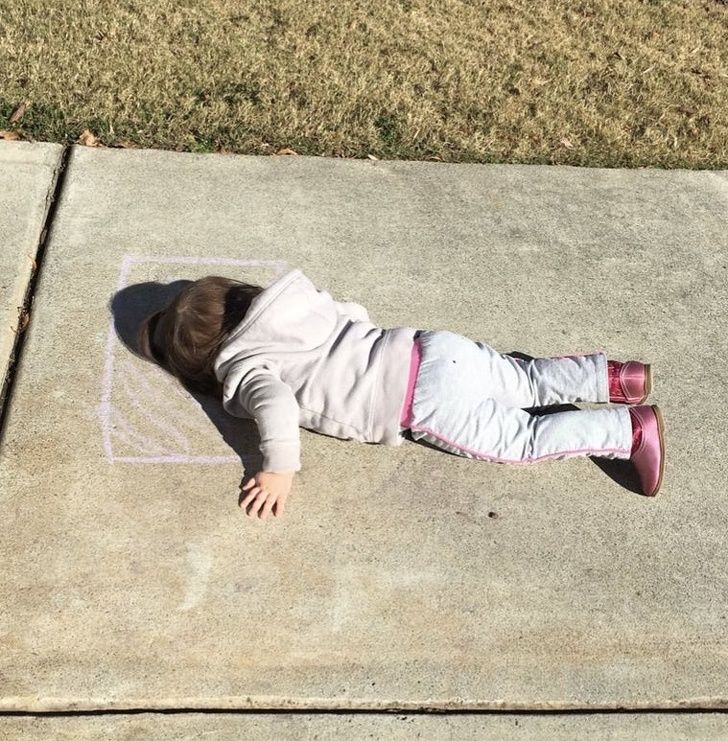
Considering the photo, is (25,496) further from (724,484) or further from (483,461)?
(724,484)

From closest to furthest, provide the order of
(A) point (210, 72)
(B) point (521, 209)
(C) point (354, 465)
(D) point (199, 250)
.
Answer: (C) point (354, 465)
(D) point (199, 250)
(B) point (521, 209)
(A) point (210, 72)

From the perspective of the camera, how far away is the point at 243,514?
306 cm

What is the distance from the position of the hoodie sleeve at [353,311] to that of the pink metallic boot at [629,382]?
3.05 feet

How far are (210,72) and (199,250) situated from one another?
1.53 m

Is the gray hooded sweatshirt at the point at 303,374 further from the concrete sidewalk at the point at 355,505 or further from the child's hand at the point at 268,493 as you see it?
the concrete sidewalk at the point at 355,505

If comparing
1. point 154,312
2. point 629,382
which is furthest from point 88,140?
point 629,382

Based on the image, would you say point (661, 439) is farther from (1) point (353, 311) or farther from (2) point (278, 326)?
(2) point (278, 326)

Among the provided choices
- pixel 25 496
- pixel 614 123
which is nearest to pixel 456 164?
pixel 614 123

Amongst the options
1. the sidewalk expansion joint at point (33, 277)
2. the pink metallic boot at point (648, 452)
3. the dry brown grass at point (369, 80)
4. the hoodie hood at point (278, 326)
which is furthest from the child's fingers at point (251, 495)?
the dry brown grass at point (369, 80)

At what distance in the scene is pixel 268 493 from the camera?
3049 mm

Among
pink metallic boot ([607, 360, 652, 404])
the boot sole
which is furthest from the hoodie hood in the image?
the boot sole

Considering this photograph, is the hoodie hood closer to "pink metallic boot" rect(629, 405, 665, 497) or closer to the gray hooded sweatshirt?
the gray hooded sweatshirt

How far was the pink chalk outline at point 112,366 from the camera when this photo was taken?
3184mm

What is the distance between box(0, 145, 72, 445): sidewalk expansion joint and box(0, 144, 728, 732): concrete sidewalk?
0.04m
